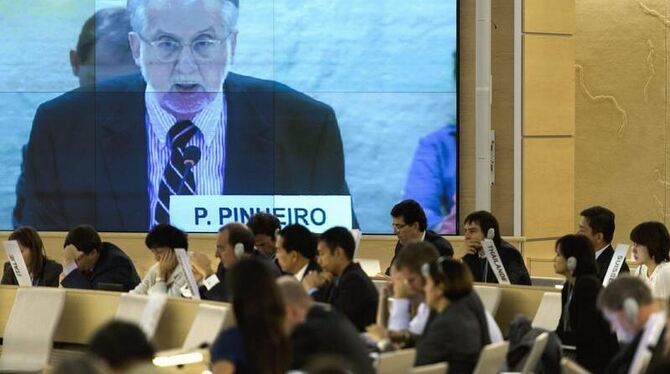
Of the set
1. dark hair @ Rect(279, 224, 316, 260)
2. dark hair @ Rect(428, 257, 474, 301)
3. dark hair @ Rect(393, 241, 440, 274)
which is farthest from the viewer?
dark hair @ Rect(279, 224, 316, 260)

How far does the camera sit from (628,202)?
1653cm

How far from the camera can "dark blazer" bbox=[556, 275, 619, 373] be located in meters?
8.87

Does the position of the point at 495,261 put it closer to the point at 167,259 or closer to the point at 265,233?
the point at 265,233

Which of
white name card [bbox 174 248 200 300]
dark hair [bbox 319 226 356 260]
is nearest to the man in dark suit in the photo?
dark hair [bbox 319 226 356 260]

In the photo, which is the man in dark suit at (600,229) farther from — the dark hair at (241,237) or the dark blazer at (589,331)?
the dark hair at (241,237)

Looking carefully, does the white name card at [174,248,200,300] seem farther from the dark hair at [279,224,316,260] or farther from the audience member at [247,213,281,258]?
the dark hair at [279,224,316,260]

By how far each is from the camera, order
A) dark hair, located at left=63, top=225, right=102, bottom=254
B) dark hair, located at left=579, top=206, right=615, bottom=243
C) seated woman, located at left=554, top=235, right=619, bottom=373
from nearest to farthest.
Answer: seated woman, located at left=554, top=235, right=619, bottom=373 < dark hair, located at left=579, top=206, right=615, bottom=243 < dark hair, located at left=63, top=225, right=102, bottom=254

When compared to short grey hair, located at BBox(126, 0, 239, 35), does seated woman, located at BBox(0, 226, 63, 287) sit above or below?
below

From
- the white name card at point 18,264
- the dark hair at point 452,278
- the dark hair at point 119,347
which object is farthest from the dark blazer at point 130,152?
the dark hair at point 119,347

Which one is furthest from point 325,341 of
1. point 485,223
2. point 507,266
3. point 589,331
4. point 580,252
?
point 485,223

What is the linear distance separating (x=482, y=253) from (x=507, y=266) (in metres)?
0.41

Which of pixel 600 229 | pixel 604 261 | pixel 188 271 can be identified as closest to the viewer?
pixel 188 271

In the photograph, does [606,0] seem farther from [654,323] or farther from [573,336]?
[654,323]

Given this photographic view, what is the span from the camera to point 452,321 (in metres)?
7.50
